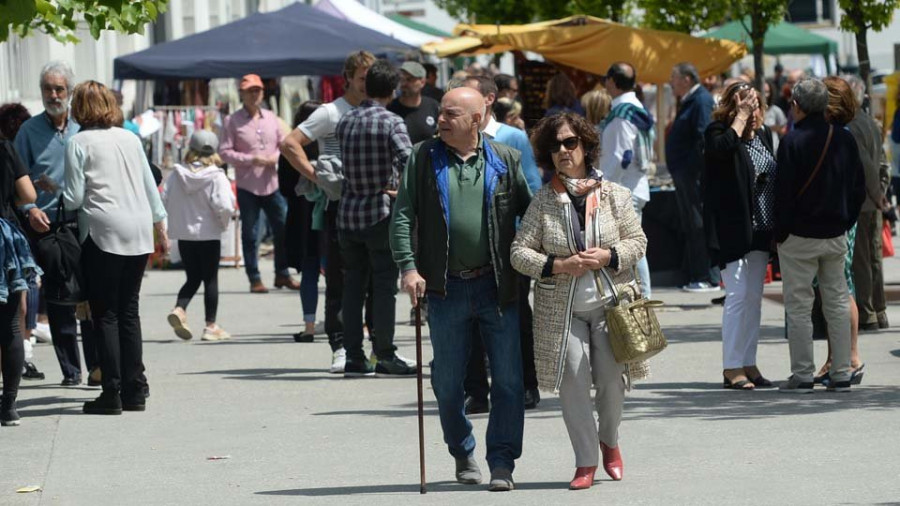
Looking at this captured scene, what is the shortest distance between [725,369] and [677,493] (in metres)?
3.21

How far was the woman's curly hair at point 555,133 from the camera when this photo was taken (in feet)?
24.8

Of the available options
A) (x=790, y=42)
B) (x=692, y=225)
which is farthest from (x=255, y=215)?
(x=790, y=42)

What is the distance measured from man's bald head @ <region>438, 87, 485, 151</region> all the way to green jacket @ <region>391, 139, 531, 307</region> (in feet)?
0.27

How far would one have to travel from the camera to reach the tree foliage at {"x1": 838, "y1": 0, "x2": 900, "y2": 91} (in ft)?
48.2

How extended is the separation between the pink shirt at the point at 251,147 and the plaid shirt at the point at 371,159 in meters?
6.76

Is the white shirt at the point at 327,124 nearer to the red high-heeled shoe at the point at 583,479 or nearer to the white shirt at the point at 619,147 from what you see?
the white shirt at the point at 619,147

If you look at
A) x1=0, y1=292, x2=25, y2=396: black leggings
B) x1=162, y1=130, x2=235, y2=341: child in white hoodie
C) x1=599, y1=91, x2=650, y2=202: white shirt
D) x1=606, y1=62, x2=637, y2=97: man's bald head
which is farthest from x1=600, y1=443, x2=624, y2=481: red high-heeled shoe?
x1=162, y1=130, x2=235, y2=341: child in white hoodie

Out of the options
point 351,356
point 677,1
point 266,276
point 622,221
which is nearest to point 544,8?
point 677,1

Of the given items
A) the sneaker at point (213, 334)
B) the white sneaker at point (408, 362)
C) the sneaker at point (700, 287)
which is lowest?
the sneaker at point (700, 287)

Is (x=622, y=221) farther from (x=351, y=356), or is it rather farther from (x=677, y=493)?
(x=351, y=356)

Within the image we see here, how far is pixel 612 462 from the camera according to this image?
770 cm

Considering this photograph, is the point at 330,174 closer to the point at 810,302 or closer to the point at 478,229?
the point at 810,302

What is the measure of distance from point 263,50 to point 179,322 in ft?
26.1

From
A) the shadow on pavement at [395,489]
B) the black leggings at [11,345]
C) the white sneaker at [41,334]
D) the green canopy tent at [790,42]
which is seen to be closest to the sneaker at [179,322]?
the white sneaker at [41,334]
